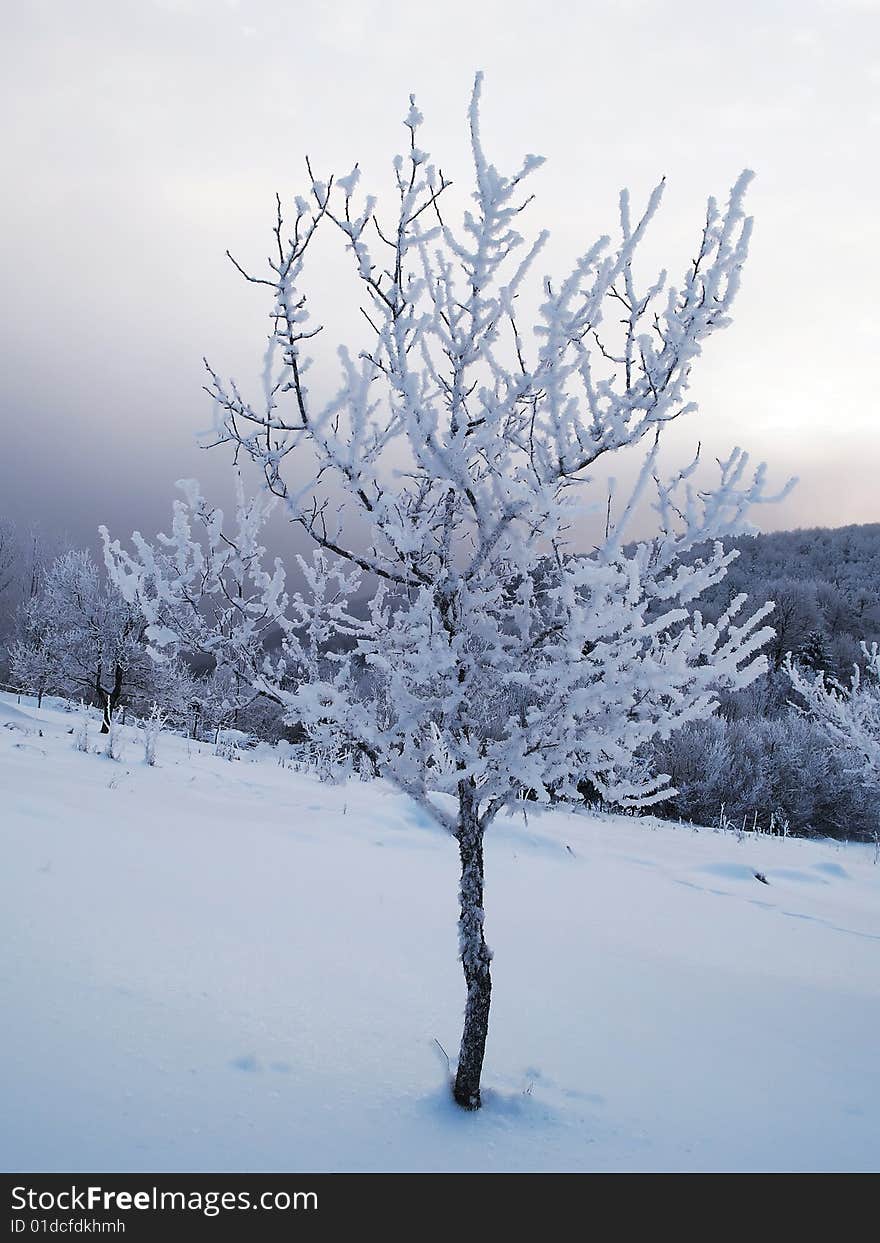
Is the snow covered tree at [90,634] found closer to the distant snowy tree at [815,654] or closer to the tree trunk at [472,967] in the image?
the tree trunk at [472,967]

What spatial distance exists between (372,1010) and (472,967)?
0.93 m

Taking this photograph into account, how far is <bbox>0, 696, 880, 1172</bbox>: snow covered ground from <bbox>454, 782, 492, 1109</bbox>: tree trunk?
12 cm

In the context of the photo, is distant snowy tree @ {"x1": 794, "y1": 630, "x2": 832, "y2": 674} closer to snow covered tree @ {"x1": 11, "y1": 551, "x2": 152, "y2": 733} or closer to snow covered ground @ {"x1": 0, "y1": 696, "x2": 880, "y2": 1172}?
snow covered tree @ {"x1": 11, "y1": 551, "x2": 152, "y2": 733}

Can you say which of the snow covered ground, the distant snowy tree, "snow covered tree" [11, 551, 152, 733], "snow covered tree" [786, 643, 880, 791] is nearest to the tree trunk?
the snow covered ground

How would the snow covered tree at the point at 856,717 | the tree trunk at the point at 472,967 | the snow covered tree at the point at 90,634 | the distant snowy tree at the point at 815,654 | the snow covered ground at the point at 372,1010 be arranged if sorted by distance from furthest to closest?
the distant snowy tree at the point at 815,654 < the snow covered tree at the point at 90,634 < the snow covered tree at the point at 856,717 < the tree trunk at the point at 472,967 < the snow covered ground at the point at 372,1010

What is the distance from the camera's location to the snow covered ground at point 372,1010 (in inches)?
86.5

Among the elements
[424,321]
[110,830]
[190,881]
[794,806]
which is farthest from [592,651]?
[794,806]

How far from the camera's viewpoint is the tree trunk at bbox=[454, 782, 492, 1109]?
257 centimetres

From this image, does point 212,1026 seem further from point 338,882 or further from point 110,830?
point 110,830

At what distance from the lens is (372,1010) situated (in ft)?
10.5

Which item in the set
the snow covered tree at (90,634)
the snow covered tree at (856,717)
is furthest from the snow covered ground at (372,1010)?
the snow covered tree at (90,634)

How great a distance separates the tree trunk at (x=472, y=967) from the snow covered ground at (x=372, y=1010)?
0.40 ft

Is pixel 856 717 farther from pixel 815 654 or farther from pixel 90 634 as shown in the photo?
pixel 815 654
